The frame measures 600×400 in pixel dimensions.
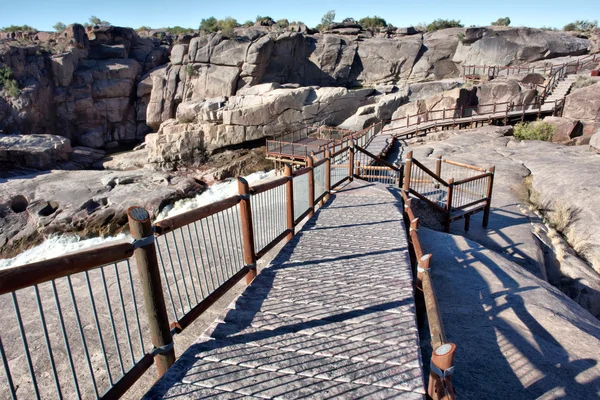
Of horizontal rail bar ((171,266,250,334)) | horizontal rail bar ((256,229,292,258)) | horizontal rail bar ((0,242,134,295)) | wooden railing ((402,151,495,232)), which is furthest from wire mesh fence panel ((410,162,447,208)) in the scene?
horizontal rail bar ((0,242,134,295))

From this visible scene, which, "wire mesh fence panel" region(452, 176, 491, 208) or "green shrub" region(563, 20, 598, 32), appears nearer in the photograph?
"wire mesh fence panel" region(452, 176, 491, 208)

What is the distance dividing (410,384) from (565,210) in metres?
11.7

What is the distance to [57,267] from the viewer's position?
2.00 meters

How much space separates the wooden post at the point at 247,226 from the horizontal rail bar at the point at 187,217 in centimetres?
14

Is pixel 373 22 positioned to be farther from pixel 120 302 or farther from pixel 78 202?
pixel 120 302

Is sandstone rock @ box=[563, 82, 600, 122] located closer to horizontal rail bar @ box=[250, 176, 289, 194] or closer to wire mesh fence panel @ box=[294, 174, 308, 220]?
wire mesh fence panel @ box=[294, 174, 308, 220]

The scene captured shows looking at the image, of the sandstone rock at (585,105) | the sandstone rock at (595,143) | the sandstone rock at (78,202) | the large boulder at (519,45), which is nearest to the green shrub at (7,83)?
the sandstone rock at (78,202)

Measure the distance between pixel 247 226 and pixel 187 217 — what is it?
1181mm

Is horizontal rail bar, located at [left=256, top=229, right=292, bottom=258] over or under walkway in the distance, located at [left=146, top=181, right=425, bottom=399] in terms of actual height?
over

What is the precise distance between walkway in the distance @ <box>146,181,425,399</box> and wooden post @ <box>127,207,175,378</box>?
175 mm

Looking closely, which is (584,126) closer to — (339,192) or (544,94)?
(544,94)

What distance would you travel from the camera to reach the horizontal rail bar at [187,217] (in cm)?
287

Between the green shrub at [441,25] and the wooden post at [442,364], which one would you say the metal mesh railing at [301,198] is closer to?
the wooden post at [442,364]

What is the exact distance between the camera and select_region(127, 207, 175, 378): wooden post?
252 cm
